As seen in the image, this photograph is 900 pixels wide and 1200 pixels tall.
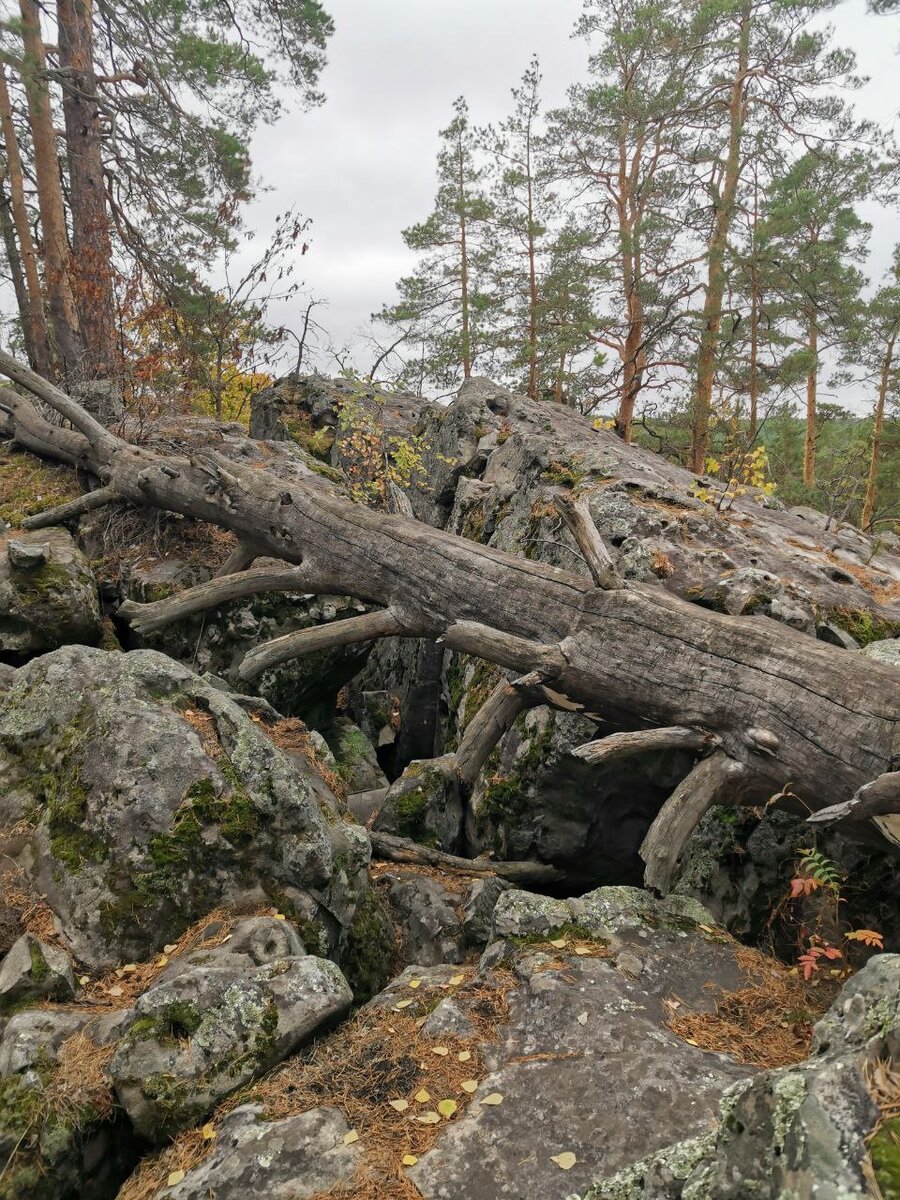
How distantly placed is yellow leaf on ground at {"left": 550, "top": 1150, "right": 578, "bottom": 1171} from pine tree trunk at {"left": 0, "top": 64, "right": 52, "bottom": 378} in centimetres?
1414

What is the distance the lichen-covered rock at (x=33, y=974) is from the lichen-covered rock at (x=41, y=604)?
3.76 m

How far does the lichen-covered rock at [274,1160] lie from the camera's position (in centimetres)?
262

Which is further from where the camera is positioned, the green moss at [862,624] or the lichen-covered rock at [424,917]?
the green moss at [862,624]

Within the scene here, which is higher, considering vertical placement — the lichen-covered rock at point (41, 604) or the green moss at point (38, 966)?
the lichen-covered rock at point (41, 604)

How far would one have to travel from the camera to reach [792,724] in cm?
454

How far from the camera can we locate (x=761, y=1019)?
3.59m

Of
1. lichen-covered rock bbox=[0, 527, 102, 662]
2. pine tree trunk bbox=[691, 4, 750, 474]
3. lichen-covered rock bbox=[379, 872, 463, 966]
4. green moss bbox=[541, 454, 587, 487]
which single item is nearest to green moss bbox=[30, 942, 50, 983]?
lichen-covered rock bbox=[379, 872, 463, 966]

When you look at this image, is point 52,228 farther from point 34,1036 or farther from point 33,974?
point 34,1036

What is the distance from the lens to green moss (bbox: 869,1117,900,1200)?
1.63 metres

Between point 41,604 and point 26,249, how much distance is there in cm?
1025

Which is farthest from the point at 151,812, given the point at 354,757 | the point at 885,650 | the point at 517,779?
the point at 885,650

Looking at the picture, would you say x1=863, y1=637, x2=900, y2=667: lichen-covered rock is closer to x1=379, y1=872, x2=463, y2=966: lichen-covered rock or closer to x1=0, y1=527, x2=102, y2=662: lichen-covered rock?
x1=379, y1=872, x2=463, y2=966: lichen-covered rock

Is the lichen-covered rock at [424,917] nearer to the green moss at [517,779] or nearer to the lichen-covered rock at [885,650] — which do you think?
the green moss at [517,779]

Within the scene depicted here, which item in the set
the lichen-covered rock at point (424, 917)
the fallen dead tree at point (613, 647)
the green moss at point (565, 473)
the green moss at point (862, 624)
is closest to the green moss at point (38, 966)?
the lichen-covered rock at point (424, 917)
